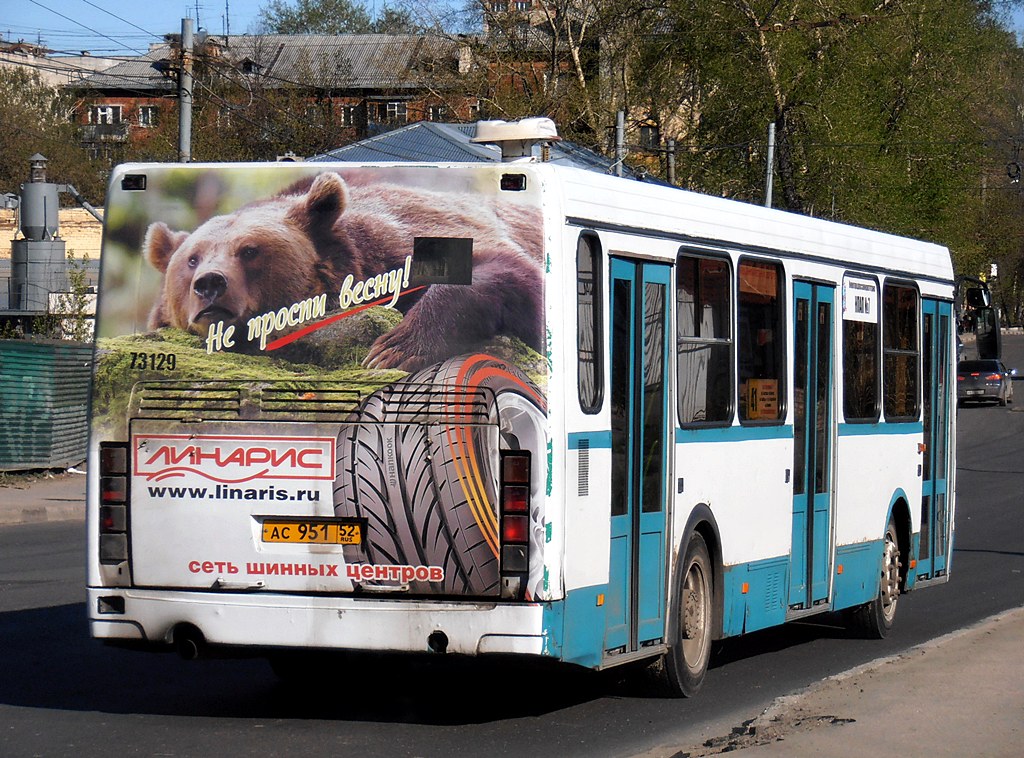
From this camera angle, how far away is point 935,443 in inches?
531

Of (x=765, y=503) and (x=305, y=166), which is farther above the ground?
(x=305, y=166)

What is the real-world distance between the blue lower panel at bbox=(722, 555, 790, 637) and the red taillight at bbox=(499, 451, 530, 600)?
8.04ft

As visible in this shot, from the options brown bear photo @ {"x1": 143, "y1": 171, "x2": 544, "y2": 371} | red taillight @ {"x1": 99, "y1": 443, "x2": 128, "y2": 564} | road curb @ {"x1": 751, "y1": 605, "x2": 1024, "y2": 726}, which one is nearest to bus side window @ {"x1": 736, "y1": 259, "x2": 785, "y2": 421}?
road curb @ {"x1": 751, "y1": 605, "x2": 1024, "y2": 726}

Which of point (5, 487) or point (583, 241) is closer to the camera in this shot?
point (583, 241)

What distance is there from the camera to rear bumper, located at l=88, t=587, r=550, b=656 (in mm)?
7238

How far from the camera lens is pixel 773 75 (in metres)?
45.6

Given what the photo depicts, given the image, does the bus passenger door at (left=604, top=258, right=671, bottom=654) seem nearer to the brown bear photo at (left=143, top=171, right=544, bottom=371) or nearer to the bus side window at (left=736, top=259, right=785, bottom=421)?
the brown bear photo at (left=143, top=171, right=544, bottom=371)

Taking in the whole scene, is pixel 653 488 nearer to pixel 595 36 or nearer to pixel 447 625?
pixel 447 625

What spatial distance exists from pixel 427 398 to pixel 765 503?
130 inches

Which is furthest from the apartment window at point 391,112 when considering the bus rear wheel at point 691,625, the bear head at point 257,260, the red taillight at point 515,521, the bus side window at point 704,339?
the red taillight at point 515,521

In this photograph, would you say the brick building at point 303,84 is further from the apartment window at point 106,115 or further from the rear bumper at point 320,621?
the rear bumper at point 320,621

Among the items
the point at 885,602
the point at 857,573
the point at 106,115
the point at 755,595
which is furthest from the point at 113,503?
the point at 106,115

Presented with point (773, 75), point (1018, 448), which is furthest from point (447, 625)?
point (773, 75)

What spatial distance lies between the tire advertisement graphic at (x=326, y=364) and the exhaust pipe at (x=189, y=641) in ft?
0.78
